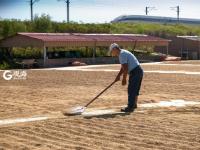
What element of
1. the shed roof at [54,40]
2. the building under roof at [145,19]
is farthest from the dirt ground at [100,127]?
the building under roof at [145,19]

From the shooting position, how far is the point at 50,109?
11.8 m

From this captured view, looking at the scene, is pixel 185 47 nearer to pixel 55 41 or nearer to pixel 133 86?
pixel 55 41

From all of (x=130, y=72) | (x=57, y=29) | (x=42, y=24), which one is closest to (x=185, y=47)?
(x=57, y=29)

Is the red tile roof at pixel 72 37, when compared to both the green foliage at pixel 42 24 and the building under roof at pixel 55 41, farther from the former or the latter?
the green foliage at pixel 42 24

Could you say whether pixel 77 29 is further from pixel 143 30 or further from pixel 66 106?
pixel 66 106

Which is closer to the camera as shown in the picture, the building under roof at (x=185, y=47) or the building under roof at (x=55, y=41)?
the building under roof at (x=55, y=41)

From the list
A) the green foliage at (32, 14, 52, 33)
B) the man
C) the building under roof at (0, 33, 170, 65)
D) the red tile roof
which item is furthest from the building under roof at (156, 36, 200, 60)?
the man

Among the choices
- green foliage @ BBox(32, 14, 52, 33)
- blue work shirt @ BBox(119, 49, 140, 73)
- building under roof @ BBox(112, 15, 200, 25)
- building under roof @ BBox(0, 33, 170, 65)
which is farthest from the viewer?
building under roof @ BBox(112, 15, 200, 25)

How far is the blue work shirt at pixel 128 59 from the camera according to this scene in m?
11.2

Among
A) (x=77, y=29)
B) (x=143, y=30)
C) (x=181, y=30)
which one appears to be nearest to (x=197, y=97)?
(x=77, y=29)

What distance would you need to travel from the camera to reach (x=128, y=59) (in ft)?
37.3

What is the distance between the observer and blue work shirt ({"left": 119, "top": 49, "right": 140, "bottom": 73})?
11.2 metres

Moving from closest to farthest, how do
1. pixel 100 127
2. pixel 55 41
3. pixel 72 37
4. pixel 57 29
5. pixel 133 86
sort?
pixel 100 127 < pixel 133 86 < pixel 55 41 < pixel 72 37 < pixel 57 29

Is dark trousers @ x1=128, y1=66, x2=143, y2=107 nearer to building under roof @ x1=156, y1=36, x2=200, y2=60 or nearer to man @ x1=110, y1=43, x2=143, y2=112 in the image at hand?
man @ x1=110, y1=43, x2=143, y2=112
